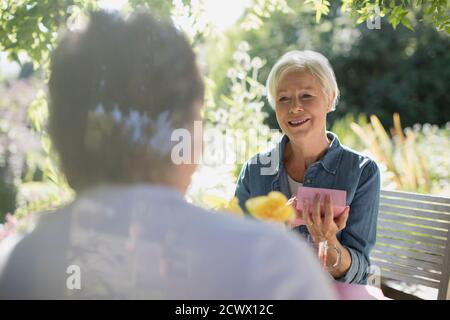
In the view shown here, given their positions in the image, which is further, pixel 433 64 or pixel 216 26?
pixel 433 64

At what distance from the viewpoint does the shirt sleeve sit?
5.01 ft

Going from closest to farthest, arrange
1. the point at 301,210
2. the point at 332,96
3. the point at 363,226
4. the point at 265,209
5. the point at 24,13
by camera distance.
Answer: the point at 265,209
the point at 301,210
the point at 24,13
the point at 363,226
the point at 332,96

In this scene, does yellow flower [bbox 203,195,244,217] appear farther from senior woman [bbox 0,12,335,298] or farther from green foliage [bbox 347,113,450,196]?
green foliage [bbox 347,113,450,196]

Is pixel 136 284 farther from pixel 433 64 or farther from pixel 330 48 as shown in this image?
pixel 433 64

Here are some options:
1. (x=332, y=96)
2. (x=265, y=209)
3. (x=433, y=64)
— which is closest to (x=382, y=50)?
(x=433, y=64)

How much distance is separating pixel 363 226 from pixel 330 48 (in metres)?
8.81

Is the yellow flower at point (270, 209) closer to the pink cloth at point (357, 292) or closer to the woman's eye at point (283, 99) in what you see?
the pink cloth at point (357, 292)

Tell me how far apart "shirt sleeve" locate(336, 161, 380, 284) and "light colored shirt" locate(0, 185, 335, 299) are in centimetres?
79

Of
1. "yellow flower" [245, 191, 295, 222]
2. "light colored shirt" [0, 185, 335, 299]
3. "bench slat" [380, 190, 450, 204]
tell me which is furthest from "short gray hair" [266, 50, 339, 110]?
"light colored shirt" [0, 185, 335, 299]

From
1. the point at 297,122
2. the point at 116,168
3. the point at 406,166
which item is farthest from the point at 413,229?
the point at 406,166

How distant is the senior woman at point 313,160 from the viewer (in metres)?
1.59

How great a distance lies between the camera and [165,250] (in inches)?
29.6

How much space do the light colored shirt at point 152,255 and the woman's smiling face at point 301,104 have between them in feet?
3.35

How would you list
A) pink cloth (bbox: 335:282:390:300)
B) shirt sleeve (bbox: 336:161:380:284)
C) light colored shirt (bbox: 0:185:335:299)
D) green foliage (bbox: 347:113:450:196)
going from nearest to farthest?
light colored shirt (bbox: 0:185:335:299) < pink cloth (bbox: 335:282:390:300) < shirt sleeve (bbox: 336:161:380:284) < green foliage (bbox: 347:113:450:196)
